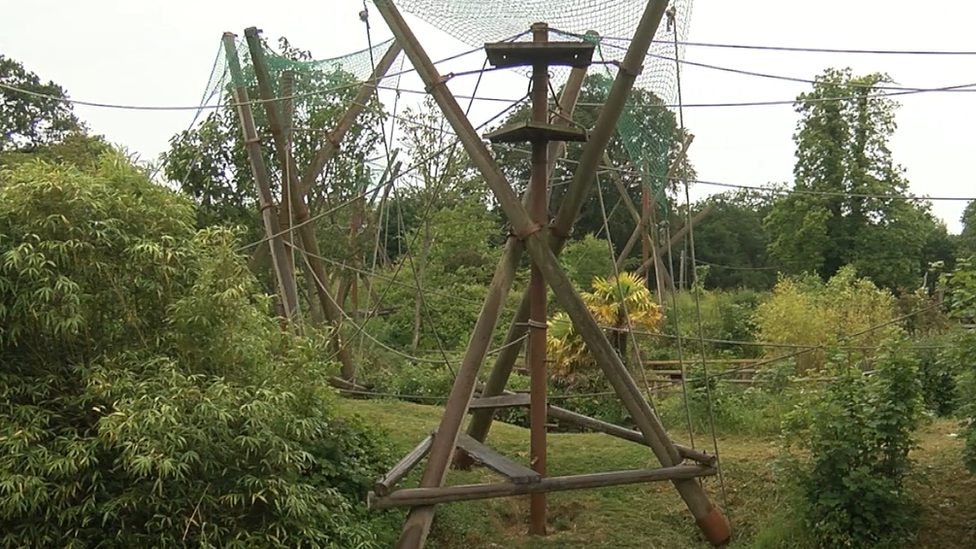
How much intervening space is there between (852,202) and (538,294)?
16.7 m

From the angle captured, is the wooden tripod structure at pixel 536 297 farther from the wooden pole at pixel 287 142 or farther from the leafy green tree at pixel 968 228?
the leafy green tree at pixel 968 228

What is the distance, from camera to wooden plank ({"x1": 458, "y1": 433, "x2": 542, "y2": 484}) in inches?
171

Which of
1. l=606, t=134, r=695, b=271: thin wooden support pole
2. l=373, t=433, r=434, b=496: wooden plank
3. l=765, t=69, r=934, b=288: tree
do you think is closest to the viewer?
l=373, t=433, r=434, b=496: wooden plank

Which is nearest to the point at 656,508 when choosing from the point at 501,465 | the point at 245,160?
the point at 501,465

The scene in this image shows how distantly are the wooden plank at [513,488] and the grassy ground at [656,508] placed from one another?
2.40 ft

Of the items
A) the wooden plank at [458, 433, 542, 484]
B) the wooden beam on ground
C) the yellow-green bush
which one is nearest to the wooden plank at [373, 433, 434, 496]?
the wooden plank at [458, 433, 542, 484]

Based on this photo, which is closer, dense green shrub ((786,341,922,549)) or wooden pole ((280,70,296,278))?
dense green shrub ((786,341,922,549))

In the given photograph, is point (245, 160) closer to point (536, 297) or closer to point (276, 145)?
point (276, 145)

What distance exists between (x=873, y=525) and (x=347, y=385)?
542 centimetres

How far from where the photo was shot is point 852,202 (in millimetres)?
→ 19484

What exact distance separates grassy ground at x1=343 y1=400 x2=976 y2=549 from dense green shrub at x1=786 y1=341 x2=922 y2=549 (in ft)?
0.66

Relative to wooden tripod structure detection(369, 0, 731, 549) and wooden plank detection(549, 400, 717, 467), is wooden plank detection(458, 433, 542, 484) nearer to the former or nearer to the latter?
A: wooden tripod structure detection(369, 0, 731, 549)

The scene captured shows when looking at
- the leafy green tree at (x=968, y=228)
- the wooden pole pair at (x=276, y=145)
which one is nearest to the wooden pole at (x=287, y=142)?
the wooden pole pair at (x=276, y=145)

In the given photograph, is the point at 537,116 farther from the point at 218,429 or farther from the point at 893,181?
the point at 893,181
